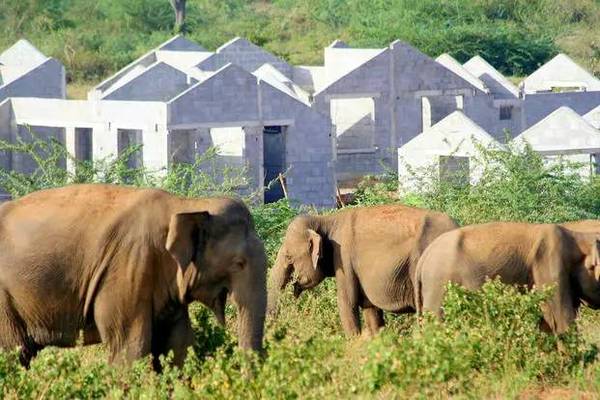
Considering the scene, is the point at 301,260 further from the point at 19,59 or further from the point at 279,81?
the point at 19,59

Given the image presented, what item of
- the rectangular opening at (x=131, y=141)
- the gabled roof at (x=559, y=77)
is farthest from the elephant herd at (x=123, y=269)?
the gabled roof at (x=559, y=77)

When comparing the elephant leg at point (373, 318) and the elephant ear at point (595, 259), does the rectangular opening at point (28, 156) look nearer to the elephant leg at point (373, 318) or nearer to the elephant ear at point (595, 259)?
the elephant leg at point (373, 318)

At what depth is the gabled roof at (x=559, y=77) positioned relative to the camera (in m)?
39.5

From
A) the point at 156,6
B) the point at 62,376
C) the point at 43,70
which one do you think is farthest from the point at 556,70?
the point at 62,376

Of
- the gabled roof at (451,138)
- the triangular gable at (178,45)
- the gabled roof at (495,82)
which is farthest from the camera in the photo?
the triangular gable at (178,45)

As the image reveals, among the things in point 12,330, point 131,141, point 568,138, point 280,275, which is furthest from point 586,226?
point 131,141

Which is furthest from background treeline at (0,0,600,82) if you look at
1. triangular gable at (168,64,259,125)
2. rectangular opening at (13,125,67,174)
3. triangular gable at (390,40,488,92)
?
triangular gable at (168,64,259,125)

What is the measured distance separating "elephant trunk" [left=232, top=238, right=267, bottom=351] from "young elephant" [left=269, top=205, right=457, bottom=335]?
4.16m

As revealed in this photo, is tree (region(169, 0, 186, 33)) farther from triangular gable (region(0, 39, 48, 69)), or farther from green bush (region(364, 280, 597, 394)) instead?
green bush (region(364, 280, 597, 394))

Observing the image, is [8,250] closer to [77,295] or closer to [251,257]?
[77,295]

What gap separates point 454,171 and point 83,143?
8459 millimetres

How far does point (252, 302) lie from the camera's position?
1012cm

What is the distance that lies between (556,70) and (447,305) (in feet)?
98.7

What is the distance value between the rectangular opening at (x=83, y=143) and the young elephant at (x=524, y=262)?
17.7 m
